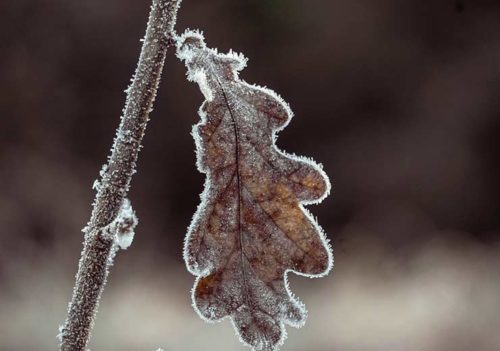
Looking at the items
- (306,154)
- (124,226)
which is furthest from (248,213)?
(306,154)

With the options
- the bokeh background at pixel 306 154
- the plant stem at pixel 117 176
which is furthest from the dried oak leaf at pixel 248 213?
the bokeh background at pixel 306 154

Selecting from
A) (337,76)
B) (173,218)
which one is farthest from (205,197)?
(337,76)

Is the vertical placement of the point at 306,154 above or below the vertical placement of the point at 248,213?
above

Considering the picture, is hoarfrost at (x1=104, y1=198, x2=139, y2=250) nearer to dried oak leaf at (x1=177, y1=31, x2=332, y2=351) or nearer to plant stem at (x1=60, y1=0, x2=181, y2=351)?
plant stem at (x1=60, y1=0, x2=181, y2=351)

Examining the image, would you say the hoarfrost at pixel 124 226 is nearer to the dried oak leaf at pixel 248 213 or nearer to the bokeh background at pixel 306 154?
the dried oak leaf at pixel 248 213

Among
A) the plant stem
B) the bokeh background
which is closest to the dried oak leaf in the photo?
the plant stem

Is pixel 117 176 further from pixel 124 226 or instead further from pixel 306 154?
pixel 306 154

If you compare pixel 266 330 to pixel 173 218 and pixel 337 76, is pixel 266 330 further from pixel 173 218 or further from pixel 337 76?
pixel 337 76
